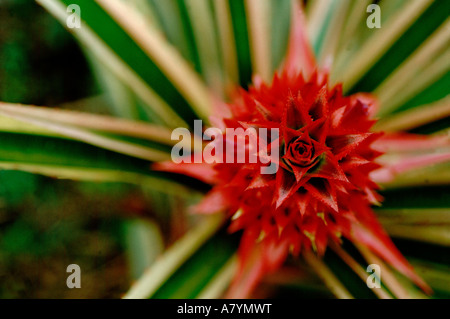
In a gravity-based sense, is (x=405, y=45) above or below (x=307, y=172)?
above

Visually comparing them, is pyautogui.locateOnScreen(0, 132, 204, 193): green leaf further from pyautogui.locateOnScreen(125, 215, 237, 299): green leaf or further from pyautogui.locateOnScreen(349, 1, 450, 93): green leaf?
pyautogui.locateOnScreen(349, 1, 450, 93): green leaf

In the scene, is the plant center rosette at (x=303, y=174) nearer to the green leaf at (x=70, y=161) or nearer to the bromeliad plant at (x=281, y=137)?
the bromeliad plant at (x=281, y=137)

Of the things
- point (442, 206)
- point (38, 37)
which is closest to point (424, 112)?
point (442, 206)

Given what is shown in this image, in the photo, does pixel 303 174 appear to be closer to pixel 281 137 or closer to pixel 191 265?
pixel 281 137

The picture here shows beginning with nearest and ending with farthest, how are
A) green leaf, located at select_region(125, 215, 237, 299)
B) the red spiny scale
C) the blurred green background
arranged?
the red spiny scale
green leaf, located at select_region(125, 215, 237, 299)
the blurred green background

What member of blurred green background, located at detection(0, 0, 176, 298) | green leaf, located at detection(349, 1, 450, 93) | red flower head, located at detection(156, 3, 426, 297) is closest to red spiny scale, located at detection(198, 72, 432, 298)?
red flower head, located at detection(156, 3, 426, 297)

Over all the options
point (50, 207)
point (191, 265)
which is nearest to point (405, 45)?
point (191, 265)

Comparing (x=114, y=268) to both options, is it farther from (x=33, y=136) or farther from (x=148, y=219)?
(x=33, y=136)

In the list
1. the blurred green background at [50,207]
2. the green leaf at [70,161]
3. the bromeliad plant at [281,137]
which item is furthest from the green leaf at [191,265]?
the blurred green background at [50,207]
